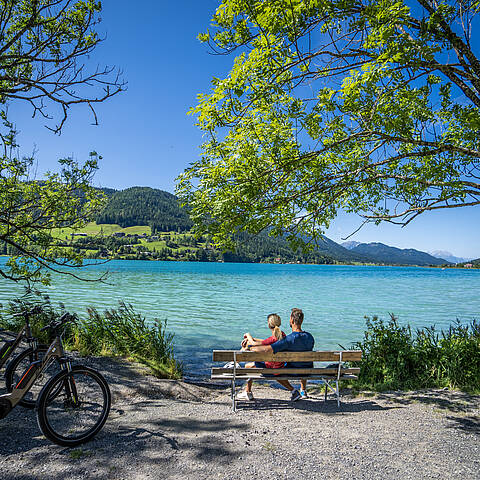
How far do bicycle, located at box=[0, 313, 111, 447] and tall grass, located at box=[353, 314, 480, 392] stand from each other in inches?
227

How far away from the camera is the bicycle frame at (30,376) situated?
13.5ft

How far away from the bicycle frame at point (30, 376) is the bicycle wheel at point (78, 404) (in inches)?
9.6

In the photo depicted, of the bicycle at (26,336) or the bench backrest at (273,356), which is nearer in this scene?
the bicycle at (26,336)

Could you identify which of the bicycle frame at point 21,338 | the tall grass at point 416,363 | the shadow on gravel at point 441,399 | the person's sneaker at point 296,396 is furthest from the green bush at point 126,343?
the shadow on gravel at point 441,399

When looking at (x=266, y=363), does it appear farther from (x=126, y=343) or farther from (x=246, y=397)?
(x=126, y=343)

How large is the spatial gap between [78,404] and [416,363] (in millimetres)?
7295

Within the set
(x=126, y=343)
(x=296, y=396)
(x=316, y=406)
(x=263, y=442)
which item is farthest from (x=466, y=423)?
(x=126, y=343)

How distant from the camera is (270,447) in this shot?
4355mm

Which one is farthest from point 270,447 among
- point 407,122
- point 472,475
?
point 407,122

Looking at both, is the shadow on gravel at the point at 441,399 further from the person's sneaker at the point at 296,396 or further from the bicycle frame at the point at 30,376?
the bicycle frame at the point at 30,376

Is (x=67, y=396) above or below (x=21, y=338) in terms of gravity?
below

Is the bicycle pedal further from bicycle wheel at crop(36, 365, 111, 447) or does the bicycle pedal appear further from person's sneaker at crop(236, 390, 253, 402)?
person's sneaker at crop(236, 390, 253, 402)

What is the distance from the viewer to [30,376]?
14.2ft

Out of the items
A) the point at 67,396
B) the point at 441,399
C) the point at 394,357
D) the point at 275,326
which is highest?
the point at 275,326
